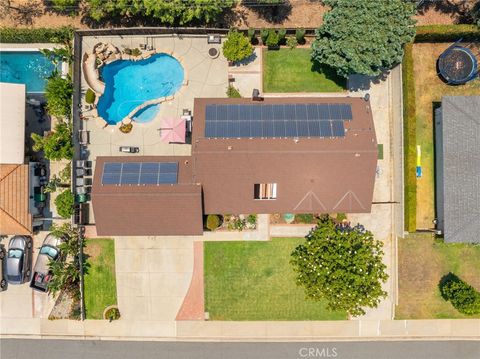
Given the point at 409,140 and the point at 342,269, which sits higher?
the point at 409,140

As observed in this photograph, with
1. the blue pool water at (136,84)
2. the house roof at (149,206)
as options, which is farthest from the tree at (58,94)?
the house roof at (149,206)

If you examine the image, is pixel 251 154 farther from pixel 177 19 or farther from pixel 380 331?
pixel 380 331

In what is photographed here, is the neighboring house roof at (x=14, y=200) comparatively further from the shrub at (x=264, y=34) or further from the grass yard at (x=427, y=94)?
the grass yard at (x=427, y=94)

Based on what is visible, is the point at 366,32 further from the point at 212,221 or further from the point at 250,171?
the point at 212,221

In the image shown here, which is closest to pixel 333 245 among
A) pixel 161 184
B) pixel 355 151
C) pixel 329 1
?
pixel 355 151

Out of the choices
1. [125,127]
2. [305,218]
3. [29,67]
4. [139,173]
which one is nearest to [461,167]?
[305,218]

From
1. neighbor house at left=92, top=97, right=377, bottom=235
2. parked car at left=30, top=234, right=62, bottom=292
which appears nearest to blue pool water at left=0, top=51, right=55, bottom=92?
neighbor house at left=92, top=97, right=377, bottom=235
